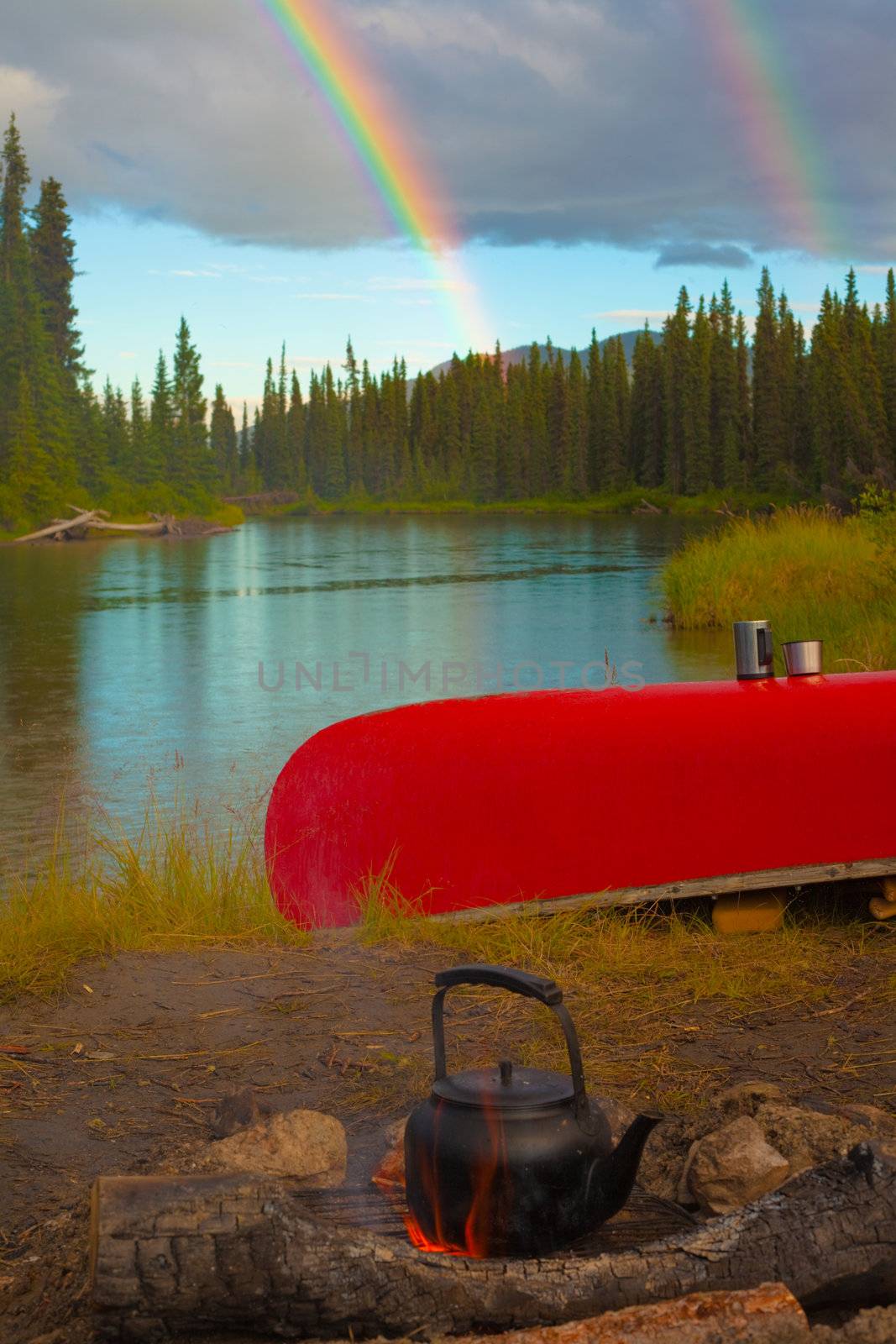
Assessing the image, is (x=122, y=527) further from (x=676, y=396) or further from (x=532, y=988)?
(x=532, y=988)

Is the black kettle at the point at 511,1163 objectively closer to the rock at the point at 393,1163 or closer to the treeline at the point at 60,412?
Result: the rock at the point at 393,1163

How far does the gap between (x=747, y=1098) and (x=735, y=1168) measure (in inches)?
16.7

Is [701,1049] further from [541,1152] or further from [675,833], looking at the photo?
[541,1152]

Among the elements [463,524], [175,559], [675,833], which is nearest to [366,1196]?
[675,833]

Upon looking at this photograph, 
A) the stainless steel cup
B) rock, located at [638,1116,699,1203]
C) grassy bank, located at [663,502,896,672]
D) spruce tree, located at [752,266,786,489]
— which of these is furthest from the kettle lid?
spruce tree, located at [752,266,786,489]

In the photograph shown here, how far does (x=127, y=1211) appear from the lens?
222 cm

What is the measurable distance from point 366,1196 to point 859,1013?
2077 millimetres

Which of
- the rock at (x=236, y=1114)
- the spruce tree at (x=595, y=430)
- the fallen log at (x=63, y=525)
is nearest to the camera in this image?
the rock at (x=236, y=1114)

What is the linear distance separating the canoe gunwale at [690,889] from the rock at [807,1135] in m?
1.89

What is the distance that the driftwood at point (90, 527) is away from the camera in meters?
55.2

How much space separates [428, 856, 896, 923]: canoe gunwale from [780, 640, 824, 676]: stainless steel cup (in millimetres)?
728

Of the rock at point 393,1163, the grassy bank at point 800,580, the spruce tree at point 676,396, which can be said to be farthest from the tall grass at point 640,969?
the spruce tree at point 676,396

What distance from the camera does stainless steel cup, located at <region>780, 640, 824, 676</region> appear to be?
5.22m

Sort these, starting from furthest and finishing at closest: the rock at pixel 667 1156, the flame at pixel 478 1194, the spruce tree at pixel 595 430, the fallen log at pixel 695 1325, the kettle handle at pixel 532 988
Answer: the spruce tree at pixel 595 430 < the rock at pixel 667 1156 < the flame at pixel 478 1194 < the kettle handle at pixel 532 988 < the fallen log at pixel 695 1325
